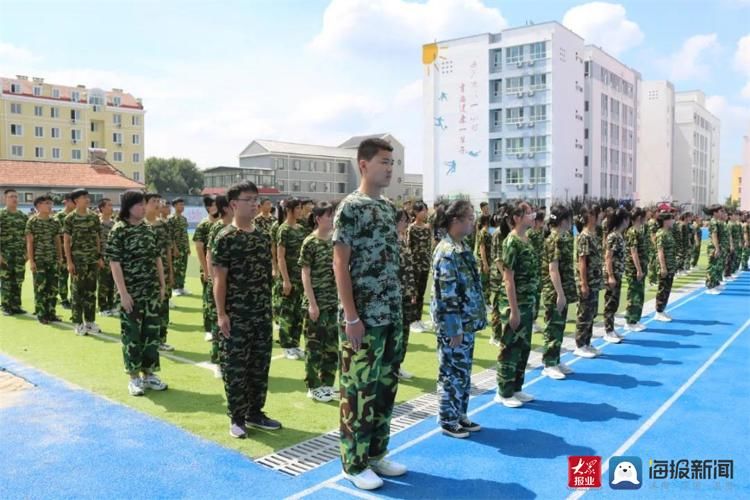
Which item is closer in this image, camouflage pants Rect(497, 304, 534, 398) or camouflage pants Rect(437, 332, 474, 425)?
camouflage pants Rect(437, 332, 474, 425)

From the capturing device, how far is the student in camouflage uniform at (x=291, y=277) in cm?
652

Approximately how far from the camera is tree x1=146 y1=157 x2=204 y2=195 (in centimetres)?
7350

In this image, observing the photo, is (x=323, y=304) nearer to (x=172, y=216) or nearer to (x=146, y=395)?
(x=146, y=395)

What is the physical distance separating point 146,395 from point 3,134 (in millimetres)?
59058

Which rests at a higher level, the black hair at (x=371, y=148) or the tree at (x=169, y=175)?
the tree at (x=169, y=175)

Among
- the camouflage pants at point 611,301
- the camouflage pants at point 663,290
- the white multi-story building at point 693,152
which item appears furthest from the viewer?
the white multi-story building at point 693,152

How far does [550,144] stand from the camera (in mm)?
45906

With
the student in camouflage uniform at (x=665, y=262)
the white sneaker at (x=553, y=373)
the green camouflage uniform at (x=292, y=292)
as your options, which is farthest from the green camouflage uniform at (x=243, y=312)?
the student in camouflage uniform at (x=665, y=262)

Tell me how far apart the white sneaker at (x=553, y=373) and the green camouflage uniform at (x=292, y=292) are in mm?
2803

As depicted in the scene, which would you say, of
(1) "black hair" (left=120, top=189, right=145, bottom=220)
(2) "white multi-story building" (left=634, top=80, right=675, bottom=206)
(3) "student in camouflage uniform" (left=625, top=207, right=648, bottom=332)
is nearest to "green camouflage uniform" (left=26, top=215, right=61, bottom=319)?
(1) "black hair" (left=120, top=189, right=145, bottom=220)

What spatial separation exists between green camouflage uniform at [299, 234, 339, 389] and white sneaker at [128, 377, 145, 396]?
1.52m

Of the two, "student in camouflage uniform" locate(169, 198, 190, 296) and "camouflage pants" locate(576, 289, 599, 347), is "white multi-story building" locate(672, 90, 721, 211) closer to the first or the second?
"student in camouflage uniform" locate(169, 198, 190, 296)

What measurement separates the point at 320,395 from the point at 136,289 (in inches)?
76.4

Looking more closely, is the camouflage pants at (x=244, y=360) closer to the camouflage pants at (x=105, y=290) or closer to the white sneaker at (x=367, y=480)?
the white sneaker at (x=367, y=480)
